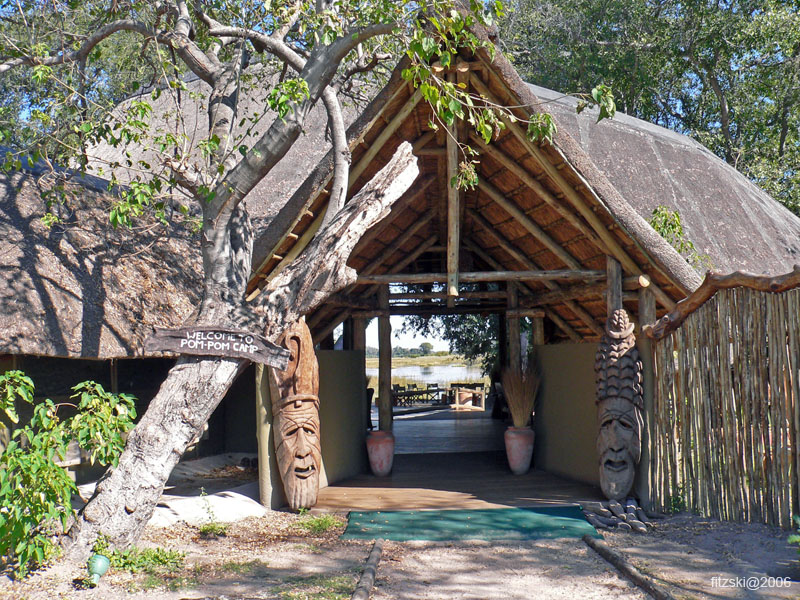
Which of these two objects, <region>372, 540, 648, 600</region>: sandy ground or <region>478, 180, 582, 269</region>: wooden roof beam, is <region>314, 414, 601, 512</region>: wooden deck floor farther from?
<region>478, 180, 582, 269</region>: wooden roof beam

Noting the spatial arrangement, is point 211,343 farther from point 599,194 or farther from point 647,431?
point 647,431

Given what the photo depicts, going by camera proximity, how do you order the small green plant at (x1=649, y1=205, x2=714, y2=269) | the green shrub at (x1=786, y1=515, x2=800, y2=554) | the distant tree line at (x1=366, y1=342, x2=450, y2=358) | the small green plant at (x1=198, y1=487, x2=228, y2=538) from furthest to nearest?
the distant tree line at (x1=366, y1=342, x2=450, y2=358), the small green plant at (x1=649, y1=205, x2=714, y2=269), the small green plant at (x1=198, y1=487, x2=228, y2=538), the green shrub at (x1=786, y1=515, x2=800, y2=554)

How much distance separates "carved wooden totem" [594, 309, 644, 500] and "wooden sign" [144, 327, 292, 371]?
291 centimetres

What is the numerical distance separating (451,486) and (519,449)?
1034 mm

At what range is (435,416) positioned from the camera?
609 inches

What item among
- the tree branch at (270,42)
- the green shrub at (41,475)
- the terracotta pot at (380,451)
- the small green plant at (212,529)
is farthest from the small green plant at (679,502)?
the tree branch at (270,42)

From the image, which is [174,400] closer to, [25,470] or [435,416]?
[25,470]

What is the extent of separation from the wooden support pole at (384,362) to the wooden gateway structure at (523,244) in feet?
0.08

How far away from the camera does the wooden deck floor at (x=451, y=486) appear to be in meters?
6.18

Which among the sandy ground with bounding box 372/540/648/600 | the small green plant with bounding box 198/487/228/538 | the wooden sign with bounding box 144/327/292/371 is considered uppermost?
the wooden sign with bounding box 144/327/292/371

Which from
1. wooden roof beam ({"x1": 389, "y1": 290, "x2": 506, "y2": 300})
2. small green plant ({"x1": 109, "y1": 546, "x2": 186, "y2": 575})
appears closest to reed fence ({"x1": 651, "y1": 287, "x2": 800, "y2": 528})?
wooden roof beam ({"x1": 389, "y1": 290, "x2": 506, "y2": 300})

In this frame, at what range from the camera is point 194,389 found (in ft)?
15.2

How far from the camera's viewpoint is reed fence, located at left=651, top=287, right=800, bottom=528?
4.43 meters

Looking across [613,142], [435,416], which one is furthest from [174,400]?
[435,416]
